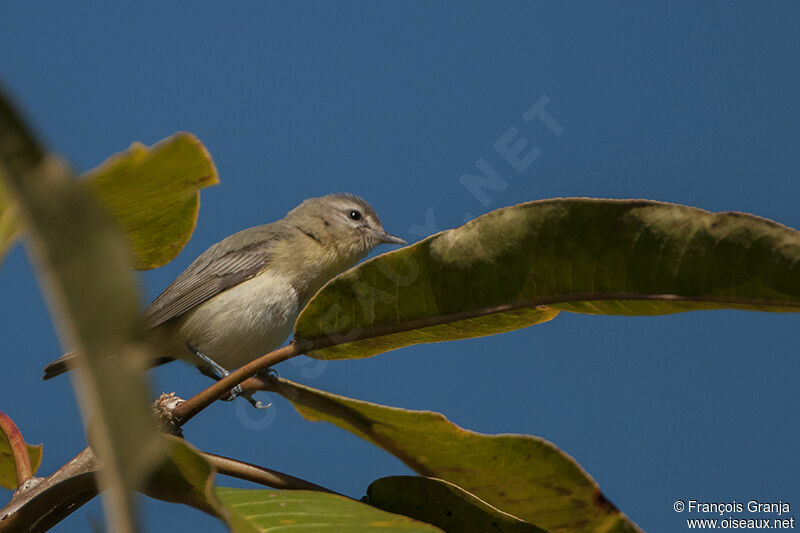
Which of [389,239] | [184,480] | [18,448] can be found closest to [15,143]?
[184,480]

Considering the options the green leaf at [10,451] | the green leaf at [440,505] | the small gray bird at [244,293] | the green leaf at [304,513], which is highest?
the small gray bird at [244,293]

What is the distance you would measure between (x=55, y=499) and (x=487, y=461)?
2.98ft

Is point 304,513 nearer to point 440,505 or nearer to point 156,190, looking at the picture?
point 440,505

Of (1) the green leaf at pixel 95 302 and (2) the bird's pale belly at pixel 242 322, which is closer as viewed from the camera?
(1) the green leaf at pixel 95 302

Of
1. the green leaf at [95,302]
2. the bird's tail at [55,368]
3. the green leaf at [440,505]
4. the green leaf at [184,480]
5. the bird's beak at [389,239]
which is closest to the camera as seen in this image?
the green leaf at [95,302]

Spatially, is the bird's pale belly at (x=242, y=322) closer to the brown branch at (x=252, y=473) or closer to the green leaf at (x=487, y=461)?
the green leaf at (x=487, y=461)

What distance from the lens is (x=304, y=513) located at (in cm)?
143

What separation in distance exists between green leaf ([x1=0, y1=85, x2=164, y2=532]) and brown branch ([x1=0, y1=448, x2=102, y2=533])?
1043 mm

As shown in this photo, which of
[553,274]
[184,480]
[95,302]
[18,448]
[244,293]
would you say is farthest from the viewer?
[244,293]

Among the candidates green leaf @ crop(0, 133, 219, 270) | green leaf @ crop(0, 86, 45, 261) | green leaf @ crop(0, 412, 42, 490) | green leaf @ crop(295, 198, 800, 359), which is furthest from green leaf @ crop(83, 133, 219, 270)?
green leaf @ crop(0, 86, 45, 261)

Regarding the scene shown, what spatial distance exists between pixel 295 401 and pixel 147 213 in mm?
632

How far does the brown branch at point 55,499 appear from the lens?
57.9 inches

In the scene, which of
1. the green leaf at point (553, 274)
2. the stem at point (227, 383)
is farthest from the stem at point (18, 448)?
the green leaf at point (553, 274)

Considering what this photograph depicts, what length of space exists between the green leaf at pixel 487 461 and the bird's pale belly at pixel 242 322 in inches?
62.5
